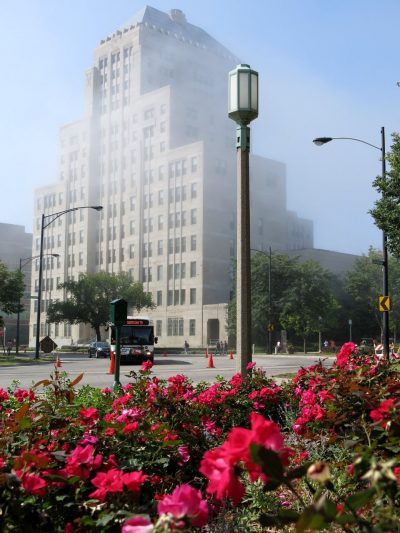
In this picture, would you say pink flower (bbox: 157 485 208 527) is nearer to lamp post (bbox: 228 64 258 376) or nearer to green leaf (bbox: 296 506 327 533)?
green leaf (bbox: 296 506 327 533)

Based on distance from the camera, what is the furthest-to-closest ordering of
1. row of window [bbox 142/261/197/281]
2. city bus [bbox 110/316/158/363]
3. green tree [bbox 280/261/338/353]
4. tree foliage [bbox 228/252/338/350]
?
1. row of window [bbox 142/261/197/281]
2. tree foliage [bbox 228/252/338/350]
3. green tree [bbox 280/261/338/353]
4. city bus [bbox 110/316/158/363]

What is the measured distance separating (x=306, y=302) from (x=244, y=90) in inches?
2294

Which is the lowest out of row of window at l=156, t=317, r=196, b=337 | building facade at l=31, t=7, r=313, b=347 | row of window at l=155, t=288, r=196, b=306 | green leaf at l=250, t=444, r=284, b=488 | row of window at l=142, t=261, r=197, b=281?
green leaf at l=250, t=444, r=284, b=488

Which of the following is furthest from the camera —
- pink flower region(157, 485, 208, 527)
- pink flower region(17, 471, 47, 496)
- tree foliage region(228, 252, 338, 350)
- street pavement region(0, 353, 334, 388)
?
tree foliage region(228, 252, 338, 350)

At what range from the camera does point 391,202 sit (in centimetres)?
2419

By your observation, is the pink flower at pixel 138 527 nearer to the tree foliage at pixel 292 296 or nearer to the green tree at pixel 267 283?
the tree foliage at pixel 292 296

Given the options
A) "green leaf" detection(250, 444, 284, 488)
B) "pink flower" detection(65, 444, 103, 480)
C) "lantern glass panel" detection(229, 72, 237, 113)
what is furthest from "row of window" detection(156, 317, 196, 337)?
"green leaf" detection(250, 444, 284, 488)

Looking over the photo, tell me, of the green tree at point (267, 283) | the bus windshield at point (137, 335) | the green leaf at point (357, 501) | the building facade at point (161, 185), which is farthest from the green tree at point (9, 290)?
the green leaf at point (357, 501)

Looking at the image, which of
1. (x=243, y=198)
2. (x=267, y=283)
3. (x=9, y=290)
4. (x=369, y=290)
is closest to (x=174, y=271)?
(x=267, y=283)

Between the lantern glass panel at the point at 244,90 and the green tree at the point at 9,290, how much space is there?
39.3 metres

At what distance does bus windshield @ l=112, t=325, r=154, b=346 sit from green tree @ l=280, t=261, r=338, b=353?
3330 cm

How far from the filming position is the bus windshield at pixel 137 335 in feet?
110

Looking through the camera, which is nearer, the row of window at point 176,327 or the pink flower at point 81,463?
the pink flower at point 81,463

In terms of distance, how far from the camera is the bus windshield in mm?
33531
